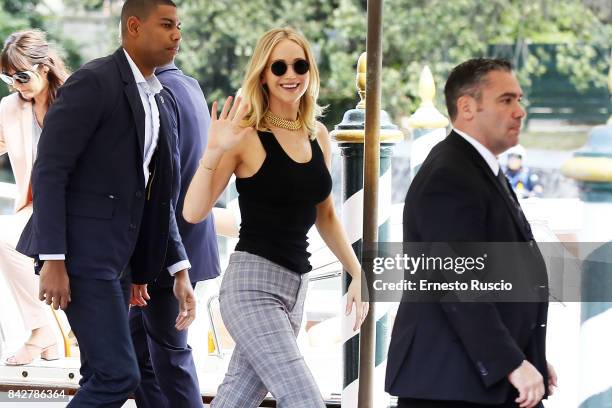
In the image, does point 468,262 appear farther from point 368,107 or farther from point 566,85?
point 566,85

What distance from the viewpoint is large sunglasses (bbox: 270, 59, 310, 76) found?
3.12m

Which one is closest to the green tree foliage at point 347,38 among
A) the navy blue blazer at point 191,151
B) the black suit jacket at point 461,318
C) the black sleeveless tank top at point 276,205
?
the navy blue blazer at point 191,151

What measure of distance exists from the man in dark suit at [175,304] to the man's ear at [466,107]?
1112 millimetres

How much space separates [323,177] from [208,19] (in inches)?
580

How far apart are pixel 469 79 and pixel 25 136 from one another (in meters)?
2.21

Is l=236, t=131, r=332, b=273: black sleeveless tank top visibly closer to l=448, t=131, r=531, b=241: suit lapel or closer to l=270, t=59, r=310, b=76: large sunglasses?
l=270, t=59, r=310, b=76: large sunglasses

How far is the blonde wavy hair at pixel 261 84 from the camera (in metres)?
3.12

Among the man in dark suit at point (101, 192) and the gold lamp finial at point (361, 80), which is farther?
the gold lamp finial at point (361, 80)

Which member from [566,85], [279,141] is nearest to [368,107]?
[279,141]

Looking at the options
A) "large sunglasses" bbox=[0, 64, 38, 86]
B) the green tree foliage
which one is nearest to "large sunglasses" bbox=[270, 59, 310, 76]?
"large sunglasses" bbox=[0, 64, 38, 86]

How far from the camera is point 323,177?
3160mm

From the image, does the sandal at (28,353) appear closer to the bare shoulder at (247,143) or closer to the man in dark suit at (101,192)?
the man in dark suit at (101,192)

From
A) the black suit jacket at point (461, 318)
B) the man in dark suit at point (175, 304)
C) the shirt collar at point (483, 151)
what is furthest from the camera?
the man in dark suit at point (175, 304)

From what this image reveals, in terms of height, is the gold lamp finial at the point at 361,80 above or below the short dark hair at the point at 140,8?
below
